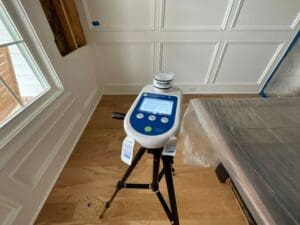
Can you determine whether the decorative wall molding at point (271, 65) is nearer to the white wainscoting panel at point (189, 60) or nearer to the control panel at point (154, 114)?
the white wainscoting panel at point (189, 60)

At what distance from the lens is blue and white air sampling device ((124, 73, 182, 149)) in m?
0.47

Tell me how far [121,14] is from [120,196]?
165 centimetres

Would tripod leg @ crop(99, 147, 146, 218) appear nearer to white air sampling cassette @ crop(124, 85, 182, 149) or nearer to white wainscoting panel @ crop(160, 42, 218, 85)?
white air sampling cassette @ crop(124, 85, 182, 149)

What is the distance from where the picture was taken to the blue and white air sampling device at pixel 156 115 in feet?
1.53

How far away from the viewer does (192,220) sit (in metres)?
1.03

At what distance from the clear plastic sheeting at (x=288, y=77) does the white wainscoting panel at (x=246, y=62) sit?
5.2 inches

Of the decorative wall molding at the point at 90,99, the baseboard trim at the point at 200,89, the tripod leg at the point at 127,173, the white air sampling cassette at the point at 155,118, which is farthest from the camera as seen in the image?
the baseboard trim at the point at 200,89

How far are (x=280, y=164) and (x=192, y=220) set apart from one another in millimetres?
691

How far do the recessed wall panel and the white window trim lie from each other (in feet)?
3.77

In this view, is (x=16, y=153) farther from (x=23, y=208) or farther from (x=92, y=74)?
(x=92, y=74)

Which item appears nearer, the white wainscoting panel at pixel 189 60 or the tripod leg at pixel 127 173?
the tripod leg at pixel 127 173

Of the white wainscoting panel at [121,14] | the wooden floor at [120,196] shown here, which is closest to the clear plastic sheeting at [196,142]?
the wooden floor at [120,196]

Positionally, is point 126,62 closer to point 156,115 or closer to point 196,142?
point 196,142

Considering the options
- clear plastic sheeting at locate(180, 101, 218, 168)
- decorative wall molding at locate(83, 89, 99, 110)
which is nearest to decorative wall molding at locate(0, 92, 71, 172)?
decorative wall molding at locate(83, 89, 99, 110)
